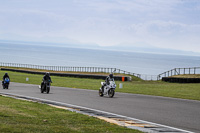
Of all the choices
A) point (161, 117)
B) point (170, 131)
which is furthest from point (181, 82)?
point (170, 131)

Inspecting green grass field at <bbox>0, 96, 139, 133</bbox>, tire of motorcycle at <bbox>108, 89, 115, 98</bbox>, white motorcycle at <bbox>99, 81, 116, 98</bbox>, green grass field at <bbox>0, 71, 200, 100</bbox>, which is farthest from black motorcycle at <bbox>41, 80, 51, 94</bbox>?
green grass field at <bbox>0, 96, 139, 133</bbox>

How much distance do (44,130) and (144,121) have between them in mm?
4188

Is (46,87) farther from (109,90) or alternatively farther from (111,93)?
(111,93)

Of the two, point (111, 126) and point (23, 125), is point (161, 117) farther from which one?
point (23, 125)

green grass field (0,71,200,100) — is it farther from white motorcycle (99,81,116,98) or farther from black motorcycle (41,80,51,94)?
black motorcycle (41,80,51,94)

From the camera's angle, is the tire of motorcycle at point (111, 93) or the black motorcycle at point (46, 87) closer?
the tire of motorcycle at point (111, 93)

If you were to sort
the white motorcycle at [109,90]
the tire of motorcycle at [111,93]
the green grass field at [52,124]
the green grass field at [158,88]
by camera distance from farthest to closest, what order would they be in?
the green grass field at [158,88] < the tire of motorcycle at [111,93] < the white motorcycle at [109,90] < the green grass field at [52,124]

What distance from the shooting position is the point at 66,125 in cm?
1023

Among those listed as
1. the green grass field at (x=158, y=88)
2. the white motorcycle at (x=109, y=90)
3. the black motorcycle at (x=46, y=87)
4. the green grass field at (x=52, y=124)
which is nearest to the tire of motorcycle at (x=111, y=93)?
the white motorcycle at (x=109, y=90)

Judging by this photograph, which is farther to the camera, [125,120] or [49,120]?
[125,120]

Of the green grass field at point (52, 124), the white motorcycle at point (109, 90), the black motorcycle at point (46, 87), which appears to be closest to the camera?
the green grass field at point (52, 124)

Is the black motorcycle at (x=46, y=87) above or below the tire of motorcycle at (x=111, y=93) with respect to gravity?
above

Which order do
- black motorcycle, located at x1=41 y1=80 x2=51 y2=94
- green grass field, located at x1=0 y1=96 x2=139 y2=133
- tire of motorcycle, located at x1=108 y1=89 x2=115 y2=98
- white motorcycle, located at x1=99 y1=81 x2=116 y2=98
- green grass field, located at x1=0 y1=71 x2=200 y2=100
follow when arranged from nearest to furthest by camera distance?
green grass field, located at x1=0 y1=96 x2=139 y2=133
white motorcycle, located at x1=99 y1=81 x2=116 y2=98
tire of motorcycle, located at x1=108 y1=89 x2=115 y2=98
black motorcycle, located at x1=41 y1=80 x2=51 y2=94
green grass field, located at x1=0 y1=71 x2=200 y2=100

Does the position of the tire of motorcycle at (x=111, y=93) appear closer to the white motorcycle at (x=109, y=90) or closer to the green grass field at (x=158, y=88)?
the white motorcycle at (x=109, y=90)
